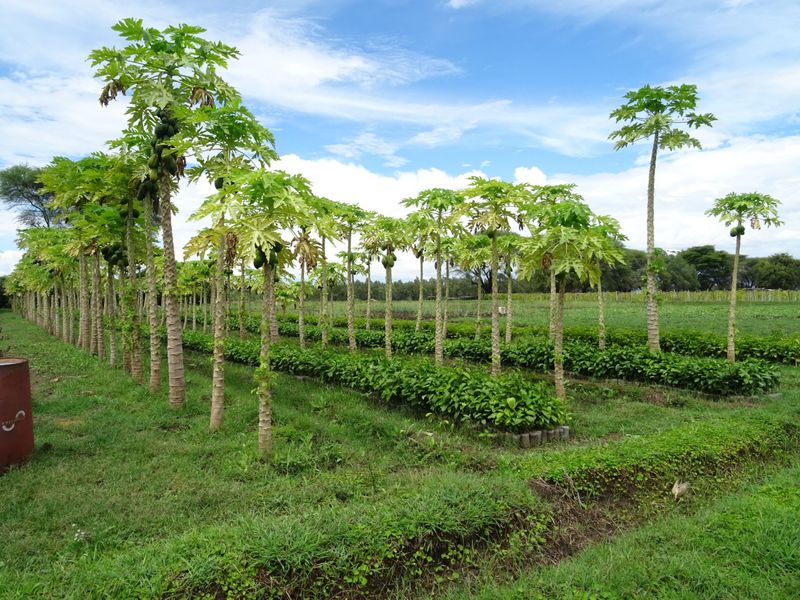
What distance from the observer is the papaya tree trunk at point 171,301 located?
8625mm

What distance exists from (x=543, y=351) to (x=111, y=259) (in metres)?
11.6

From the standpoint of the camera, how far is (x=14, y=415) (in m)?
6.16

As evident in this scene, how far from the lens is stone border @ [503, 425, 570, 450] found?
727 centimetres

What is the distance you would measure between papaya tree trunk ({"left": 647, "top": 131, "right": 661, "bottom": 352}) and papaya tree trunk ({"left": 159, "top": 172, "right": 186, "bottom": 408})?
427 inches

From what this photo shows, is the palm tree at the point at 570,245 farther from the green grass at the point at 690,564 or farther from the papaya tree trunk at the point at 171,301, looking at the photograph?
the papaya tree trunk at the point at 171,301

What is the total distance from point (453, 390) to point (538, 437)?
1653 mm

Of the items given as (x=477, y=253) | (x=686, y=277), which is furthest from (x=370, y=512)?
(x=686, y=277)

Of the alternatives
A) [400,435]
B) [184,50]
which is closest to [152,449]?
[400,435]

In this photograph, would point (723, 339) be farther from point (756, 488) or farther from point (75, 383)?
point (75, 383)

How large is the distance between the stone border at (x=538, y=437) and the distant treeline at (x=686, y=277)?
45467mm

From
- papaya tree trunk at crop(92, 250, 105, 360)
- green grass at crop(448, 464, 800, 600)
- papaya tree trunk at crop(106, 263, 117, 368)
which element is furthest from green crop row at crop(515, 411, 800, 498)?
papaya tree trunk at crop(92, 250, 105, 360)

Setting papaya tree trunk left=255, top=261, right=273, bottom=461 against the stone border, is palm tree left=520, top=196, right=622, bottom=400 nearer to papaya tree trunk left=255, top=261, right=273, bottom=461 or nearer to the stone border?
the stone border

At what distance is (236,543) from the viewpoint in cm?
384

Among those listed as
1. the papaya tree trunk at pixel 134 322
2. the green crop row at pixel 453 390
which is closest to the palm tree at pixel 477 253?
the green crop row at pixel 453 390
